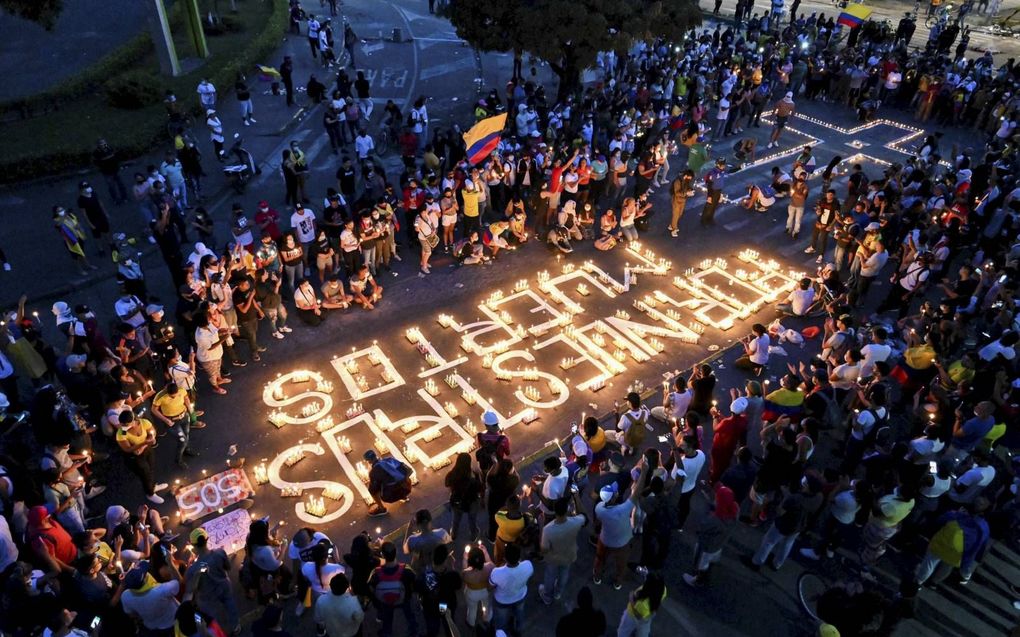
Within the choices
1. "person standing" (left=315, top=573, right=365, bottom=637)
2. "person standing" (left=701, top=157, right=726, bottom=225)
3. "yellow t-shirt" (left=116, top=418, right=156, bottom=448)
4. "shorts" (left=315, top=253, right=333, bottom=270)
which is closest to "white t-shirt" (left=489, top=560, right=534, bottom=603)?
"person standing" (left=315, top=573, right=365, bottom=637)

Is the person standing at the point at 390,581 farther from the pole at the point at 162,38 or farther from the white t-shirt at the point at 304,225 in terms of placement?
the pole at the point at 162,38

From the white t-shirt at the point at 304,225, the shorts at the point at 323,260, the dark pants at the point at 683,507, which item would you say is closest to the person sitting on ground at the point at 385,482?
the dark pants at the point at 683,507

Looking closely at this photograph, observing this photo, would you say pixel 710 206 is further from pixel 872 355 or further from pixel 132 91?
pixel 132 91

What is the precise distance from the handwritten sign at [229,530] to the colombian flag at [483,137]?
947cm

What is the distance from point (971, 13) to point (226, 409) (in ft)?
193

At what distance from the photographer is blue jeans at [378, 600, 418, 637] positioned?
24.2 ft

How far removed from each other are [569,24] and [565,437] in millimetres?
15416

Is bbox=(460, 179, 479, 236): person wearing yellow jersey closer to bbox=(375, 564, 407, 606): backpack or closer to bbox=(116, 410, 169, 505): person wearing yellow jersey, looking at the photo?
bbox=(116, 410, 169, 505): person wearing yellow jersey

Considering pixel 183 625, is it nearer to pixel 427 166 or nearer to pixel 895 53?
pixel 427 166

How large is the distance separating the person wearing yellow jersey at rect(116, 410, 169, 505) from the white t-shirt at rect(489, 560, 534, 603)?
5.11 metres

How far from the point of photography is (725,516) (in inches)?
336

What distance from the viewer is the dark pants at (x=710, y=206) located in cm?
1758

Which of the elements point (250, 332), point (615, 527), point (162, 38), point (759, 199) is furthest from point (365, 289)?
point (162, 38)

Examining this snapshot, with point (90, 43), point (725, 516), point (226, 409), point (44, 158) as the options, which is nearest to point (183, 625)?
point (226, 409)
